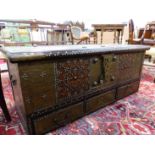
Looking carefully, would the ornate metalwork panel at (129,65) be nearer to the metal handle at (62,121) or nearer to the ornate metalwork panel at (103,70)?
the ornate metalwork panel at (103,70)

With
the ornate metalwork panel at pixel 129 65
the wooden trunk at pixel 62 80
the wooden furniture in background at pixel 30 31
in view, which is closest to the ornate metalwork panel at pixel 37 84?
the wooden trunk at pixel 62 80

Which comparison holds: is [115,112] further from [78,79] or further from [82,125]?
[78,79]

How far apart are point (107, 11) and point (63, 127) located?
15.7ft

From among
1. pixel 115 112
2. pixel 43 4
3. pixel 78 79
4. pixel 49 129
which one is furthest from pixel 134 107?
pixel 43 4

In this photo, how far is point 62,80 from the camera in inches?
43.3

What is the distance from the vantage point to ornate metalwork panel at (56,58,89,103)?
1.07 meters

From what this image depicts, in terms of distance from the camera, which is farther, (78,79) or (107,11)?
(107,11)

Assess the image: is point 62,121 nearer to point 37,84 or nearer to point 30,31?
point 37,84

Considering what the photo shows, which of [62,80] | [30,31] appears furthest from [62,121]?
[30,31]

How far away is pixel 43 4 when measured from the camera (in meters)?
4.73

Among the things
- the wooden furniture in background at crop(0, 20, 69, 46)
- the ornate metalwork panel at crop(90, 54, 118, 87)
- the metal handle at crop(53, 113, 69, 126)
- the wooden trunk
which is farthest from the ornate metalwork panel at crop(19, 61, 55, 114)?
the wooden furniture in background at crop(0, 20, 69, 46)

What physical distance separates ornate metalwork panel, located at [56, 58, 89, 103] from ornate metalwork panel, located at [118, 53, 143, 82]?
0.50 metres

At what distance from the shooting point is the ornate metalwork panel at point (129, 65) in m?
1.52

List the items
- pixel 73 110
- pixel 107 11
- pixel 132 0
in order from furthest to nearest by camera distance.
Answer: pixel 107 11 < pixel 132 0 < pixel 73 110
